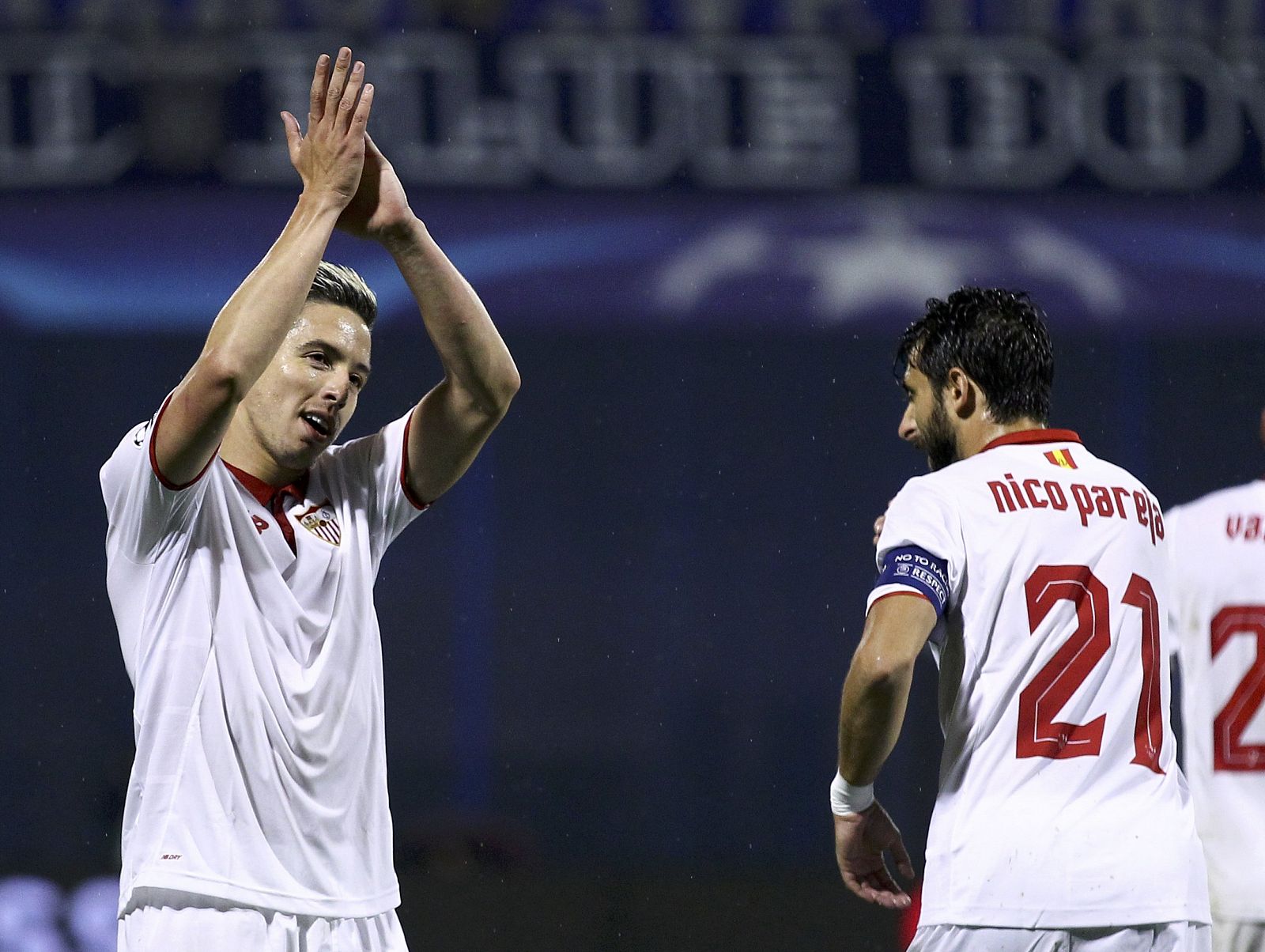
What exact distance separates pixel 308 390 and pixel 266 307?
276 mm

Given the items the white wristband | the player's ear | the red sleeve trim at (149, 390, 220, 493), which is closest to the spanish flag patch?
the player's ear

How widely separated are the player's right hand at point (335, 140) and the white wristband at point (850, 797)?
3.42ft

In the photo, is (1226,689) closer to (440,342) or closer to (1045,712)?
(1045,712)

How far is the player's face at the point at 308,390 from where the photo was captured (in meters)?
2.17

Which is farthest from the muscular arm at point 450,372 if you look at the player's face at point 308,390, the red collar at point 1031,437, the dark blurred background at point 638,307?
the dark blurred background at point 638,307

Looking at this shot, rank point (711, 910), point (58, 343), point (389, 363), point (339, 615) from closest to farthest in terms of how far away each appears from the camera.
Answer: point (339, 615)
point (711, 910)
point (58, 343)
point (389, 363)

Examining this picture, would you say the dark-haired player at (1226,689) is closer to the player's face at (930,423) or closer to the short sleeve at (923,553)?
the player's face at (930,423)

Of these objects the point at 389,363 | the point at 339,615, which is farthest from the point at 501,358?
the point at 389,363

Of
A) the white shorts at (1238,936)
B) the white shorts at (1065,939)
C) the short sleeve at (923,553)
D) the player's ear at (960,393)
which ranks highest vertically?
the player's ear at (960,393)

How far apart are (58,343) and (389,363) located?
134cm

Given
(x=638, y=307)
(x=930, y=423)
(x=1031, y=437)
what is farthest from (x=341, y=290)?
(x=638, y=307)

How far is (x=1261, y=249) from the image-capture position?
632 centimetres

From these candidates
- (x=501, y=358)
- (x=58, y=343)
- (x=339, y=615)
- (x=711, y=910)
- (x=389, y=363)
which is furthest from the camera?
(x=389, y=363)

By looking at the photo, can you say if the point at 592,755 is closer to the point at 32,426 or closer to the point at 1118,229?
the point at 32,426
